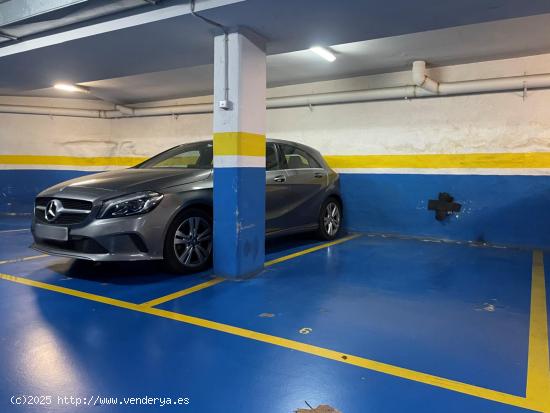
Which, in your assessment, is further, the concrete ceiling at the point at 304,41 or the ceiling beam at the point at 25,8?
the ceiling beam at the point at 25,8

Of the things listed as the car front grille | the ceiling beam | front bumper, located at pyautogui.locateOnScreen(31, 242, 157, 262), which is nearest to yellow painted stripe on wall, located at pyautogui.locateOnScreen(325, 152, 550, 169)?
front bumper, located at pyautogui.locateOnScreen(31, 242, 157, 262)

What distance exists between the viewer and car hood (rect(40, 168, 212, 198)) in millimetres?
3893

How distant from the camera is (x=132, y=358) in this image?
7.79 ft

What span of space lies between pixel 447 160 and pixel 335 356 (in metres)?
4.79

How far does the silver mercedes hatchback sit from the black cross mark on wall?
2.73m

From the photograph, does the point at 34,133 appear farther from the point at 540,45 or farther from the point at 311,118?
the point at 540,45

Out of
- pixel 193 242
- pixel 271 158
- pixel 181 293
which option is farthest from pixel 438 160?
pixel 181 293

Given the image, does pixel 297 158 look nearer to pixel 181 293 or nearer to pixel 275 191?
pixel 275 191

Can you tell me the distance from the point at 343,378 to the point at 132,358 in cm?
118

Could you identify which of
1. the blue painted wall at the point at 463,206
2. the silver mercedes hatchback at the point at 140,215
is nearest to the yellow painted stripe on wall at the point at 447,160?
the blue painted wall at the point at 463,206

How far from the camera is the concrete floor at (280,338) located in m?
2.05

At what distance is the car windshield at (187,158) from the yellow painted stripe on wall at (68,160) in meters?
4.78

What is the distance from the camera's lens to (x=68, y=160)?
9742 mm

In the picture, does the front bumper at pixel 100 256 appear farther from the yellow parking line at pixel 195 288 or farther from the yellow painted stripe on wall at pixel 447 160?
the yellow painted stripe on wall at pixel 447 160
